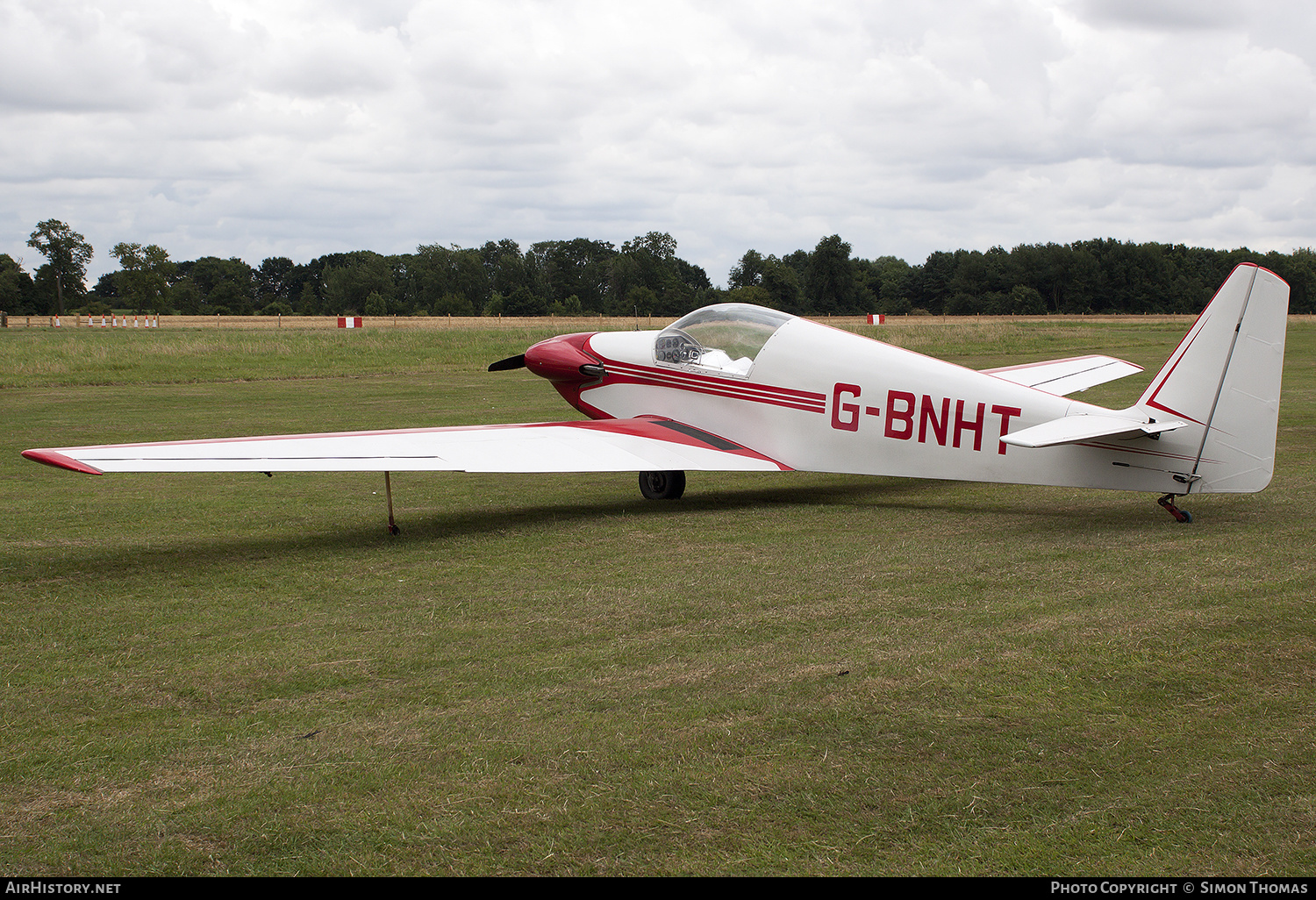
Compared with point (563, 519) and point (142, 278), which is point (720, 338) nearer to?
point (563, 519)

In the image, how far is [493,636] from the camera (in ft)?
17.5

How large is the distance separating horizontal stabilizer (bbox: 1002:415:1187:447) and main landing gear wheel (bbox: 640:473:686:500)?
11.9 feet

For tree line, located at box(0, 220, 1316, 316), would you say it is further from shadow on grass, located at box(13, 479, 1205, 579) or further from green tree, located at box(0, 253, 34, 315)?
shadow on grass, located at box(13, 479, 1205, 579)

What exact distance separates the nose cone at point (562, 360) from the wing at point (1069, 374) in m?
4.78

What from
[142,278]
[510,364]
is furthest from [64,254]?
[510,364]

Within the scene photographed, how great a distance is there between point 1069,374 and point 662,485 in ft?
19.2

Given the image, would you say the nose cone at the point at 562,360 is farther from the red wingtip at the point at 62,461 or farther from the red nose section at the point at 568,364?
the red wingtip at the point at 62,461

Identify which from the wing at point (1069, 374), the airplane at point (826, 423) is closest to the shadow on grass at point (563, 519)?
the airplane at point (826, 423)

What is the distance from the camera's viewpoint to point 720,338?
10070 mm

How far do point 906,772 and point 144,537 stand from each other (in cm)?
698

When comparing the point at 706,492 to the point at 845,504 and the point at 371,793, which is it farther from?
the point at 371,793

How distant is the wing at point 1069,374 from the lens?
11.9 meters

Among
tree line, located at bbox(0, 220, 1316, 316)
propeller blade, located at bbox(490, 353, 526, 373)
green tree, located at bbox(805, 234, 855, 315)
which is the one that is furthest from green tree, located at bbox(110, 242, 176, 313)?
propeller blade, located at bbox(490, 353, 526, 373)

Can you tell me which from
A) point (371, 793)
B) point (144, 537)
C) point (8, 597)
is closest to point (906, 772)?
point (371, 793)
